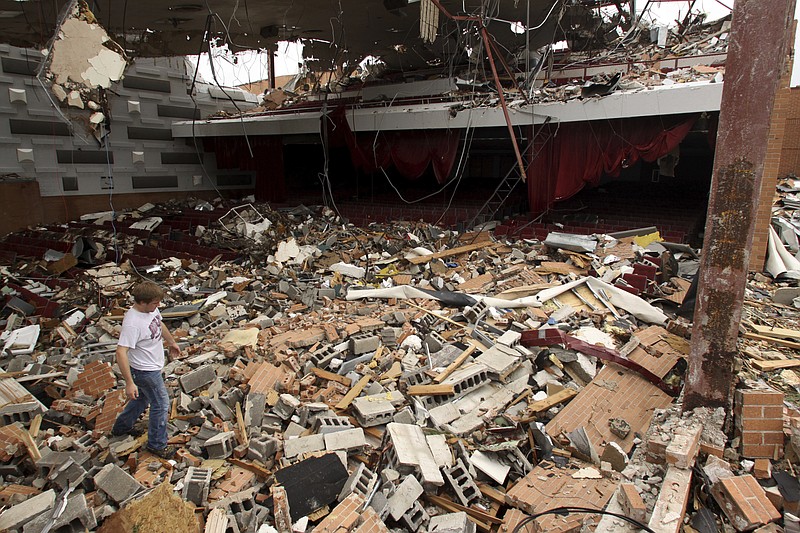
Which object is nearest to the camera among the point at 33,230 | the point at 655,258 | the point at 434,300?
the point at 434,300

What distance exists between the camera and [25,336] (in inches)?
261

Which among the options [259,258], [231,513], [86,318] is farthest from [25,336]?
[231,513]

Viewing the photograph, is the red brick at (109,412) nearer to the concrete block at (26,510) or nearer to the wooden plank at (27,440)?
the wooden plank at (27,440)

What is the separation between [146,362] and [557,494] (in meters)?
3.50

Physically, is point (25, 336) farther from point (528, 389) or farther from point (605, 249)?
point (605, 249)

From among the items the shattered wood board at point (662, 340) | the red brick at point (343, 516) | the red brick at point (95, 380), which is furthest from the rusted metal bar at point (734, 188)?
the red brick at point (95, 380)

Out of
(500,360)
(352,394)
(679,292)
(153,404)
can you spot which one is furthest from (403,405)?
(679,292)

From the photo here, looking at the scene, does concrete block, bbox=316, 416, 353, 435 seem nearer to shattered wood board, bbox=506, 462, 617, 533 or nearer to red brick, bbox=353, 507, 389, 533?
red brick, bbox=353, 507, 389, 533

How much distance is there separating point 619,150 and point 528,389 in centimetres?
719

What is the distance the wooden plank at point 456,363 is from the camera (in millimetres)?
5027

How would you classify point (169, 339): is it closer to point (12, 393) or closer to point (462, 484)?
point (12, 393)

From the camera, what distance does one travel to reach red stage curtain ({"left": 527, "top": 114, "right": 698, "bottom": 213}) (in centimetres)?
955

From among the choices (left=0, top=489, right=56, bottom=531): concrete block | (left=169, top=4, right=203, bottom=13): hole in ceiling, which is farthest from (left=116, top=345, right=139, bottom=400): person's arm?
(left=169, top=4, right=203, bottom=13): hole in ceiling

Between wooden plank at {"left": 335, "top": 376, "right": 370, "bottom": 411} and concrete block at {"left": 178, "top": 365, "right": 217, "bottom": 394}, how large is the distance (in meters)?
1.49
